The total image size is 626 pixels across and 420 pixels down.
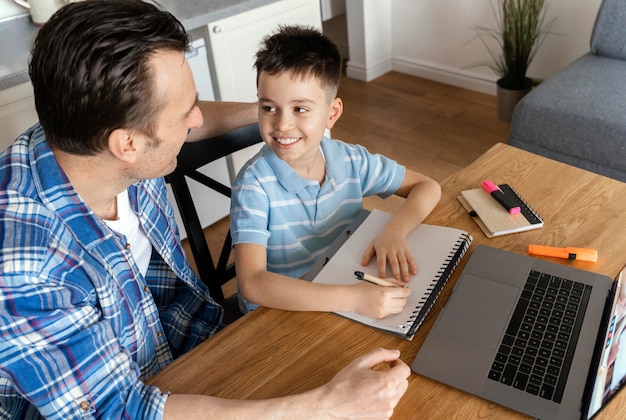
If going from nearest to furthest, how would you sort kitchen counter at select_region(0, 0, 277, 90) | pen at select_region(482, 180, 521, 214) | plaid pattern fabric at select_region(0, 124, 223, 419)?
1. plaid pattern fabric at select_region(0, 124, 223, 419)
2. pen at select_region(482, 180, 521, 214)
3. kitchen counter at select_region(0, 0, 277, 90)

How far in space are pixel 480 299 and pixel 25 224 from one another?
0.72 meters

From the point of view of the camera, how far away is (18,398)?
2.96 feet

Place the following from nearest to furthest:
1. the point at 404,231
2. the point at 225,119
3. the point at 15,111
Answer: the point at 404,231
the point at 225,119
the point at 15,111

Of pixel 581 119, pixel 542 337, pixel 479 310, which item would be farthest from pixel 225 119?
pixel 581 119

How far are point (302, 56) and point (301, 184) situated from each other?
0.27m

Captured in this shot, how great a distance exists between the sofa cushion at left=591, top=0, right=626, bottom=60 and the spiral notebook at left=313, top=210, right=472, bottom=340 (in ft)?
6.00

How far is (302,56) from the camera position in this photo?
46.3 inches

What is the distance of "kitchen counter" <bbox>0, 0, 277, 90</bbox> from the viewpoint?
1688 mm

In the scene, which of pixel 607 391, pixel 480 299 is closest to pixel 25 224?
pixel 480 299

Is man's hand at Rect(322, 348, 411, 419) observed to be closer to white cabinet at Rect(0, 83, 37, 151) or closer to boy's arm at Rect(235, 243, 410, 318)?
boy's arm at Rect(235, 243, 410, 318)

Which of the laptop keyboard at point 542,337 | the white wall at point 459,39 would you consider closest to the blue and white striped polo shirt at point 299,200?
the laptop keyboard at point 542,337

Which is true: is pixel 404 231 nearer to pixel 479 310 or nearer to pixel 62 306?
pixel 479 310

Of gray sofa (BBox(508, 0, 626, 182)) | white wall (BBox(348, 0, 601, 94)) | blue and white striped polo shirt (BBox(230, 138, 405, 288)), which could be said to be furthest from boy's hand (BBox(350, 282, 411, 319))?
white wall (BBox(348, 0, 601, 94))

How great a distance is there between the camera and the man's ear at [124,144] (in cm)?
87
